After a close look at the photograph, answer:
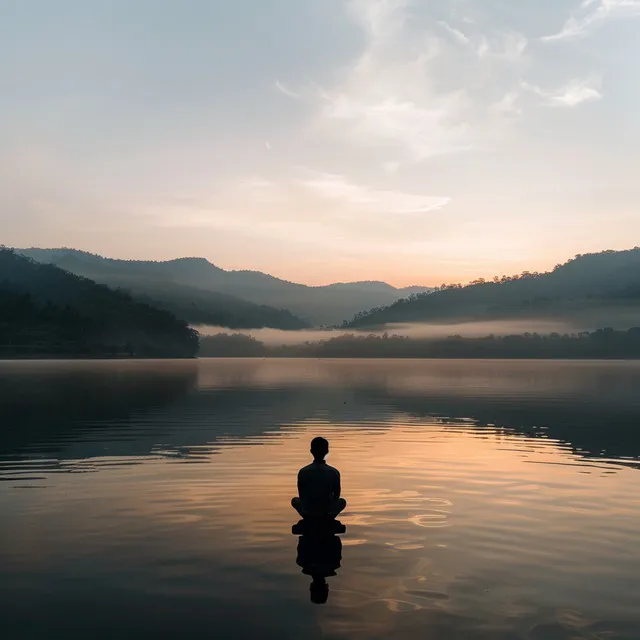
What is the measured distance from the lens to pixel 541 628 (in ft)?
48.1

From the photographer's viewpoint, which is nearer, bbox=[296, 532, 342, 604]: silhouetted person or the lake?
the lake

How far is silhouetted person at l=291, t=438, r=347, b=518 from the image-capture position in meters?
21.9

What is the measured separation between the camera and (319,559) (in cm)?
1938

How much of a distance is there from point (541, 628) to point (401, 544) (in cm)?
679

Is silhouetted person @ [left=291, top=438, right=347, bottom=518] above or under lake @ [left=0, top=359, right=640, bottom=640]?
above

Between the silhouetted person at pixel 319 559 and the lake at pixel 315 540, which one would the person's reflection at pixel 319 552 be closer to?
the silhouetted person at pixel 319 559

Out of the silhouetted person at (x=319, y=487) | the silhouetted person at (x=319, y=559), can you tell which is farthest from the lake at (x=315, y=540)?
the silhouetted person at (x=319, y=487)

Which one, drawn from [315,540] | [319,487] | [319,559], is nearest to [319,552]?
[319,559]

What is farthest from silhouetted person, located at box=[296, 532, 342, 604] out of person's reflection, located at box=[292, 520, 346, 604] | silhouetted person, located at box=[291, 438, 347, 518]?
silhouetted person, located at box=[291, 438, 347, 518]

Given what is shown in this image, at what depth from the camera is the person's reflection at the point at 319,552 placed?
16977mm

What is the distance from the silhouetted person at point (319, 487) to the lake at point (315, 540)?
3.32 ft

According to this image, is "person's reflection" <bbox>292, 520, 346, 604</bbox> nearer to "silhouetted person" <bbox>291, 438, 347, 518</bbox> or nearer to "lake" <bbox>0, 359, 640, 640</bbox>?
"lake" <bbox>0, 359, 640, 640</bbox>

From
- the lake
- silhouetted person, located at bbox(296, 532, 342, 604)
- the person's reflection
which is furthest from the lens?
the person's reflection

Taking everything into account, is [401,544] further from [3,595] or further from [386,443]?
[386,443]
